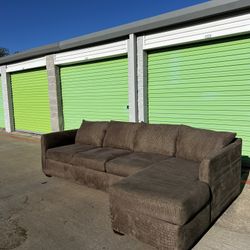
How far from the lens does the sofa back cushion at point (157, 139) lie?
370 cm

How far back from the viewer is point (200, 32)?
454cm

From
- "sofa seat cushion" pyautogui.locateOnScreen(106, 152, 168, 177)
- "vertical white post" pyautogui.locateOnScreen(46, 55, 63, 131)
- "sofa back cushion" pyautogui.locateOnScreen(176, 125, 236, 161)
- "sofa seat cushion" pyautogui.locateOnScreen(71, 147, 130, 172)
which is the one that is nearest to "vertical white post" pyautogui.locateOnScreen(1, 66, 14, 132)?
"vertical white post" pyautogui.locateOnScreen(46, 55, 63, 131)

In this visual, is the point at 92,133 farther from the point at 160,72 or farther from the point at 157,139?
the point at 160,72

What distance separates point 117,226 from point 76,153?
5.76 ft

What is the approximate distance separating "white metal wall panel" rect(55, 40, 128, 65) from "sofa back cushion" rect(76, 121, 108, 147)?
2.05m

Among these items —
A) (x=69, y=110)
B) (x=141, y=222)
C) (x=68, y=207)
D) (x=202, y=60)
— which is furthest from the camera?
(x=69, y=110)

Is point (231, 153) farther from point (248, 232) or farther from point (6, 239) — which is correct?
point (6, 239)

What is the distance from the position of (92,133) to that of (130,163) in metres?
1.56

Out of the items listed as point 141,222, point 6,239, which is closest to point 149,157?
point 141,222

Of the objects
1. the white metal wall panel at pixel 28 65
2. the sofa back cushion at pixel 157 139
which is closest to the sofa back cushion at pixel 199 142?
the sofa back cushion at pixel 157 139

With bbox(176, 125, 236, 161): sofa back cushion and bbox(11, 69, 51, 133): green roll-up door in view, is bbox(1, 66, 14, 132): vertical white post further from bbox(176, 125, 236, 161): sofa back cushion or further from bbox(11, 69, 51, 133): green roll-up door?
bbox(176, 125, 236, 161): sofa back cushion

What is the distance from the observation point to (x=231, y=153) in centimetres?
302

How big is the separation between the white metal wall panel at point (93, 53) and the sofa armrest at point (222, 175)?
143 inches

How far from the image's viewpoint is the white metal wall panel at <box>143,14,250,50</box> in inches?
161
